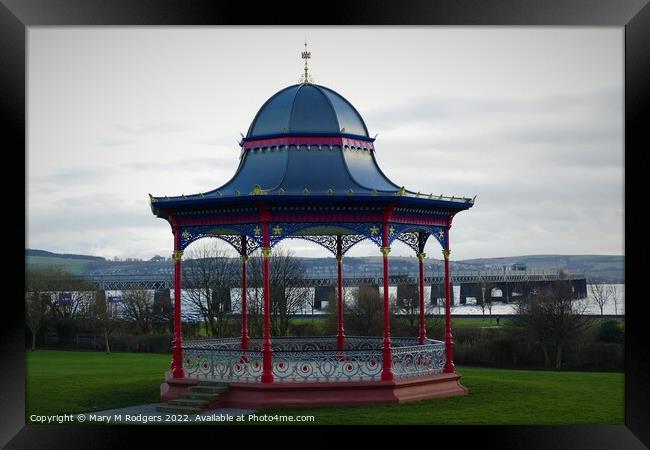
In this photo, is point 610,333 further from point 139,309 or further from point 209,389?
point 139,309

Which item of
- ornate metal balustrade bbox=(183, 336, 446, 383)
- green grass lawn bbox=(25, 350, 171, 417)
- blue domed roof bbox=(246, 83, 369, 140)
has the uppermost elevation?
blue domed roof bbox=(246, 83, 369, 140)

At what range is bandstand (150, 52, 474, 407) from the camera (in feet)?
76.1

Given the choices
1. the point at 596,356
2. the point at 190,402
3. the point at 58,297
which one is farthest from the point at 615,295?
the point at 190,402

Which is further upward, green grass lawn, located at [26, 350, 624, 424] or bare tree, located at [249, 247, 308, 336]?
bare tree, located at [249, 247, 308, 336]

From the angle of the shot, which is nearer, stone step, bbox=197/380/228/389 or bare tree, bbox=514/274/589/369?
stone step, bbox=197/380/228/389

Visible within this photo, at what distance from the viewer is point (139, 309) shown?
55219mm

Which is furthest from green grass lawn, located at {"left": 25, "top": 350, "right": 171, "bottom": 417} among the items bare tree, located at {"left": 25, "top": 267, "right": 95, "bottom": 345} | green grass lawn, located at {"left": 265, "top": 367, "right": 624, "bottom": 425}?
green grass lawn, located at {"left": 265, "top": 367, "right": 624, "bottom": 425}

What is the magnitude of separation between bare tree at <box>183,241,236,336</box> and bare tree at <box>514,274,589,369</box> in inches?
604

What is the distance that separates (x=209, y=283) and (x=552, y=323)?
808 inches

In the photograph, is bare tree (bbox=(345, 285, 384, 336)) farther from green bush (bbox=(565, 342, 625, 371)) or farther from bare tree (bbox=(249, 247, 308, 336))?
green bush (bbox=(565, 342, 625, 371))

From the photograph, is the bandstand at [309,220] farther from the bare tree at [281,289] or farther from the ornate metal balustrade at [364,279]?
the ornate metal balustrade at [364,279]


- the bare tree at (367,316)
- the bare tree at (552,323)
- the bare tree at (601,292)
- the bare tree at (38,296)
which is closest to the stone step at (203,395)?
the bare tree at (552,323)
